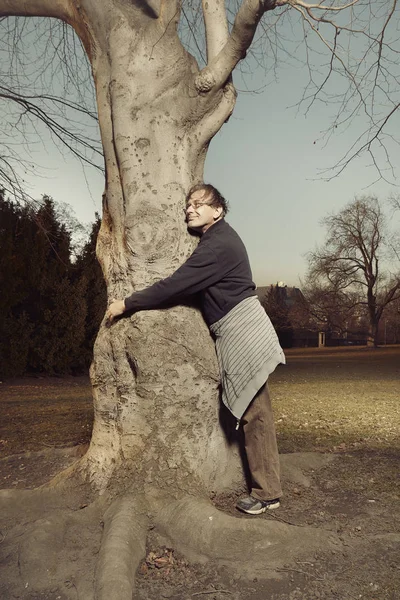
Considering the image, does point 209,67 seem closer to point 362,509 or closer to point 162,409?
point 162,409

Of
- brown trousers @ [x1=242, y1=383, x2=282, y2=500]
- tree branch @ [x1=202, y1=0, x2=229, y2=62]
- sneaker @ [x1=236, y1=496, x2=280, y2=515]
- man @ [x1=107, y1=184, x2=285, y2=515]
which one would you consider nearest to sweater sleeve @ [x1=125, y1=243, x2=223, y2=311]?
man @ [x1=107, y1=184, x2=285, y2=515]

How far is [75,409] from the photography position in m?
8.80

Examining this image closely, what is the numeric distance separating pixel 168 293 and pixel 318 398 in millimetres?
7226

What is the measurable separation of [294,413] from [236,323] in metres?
4.91

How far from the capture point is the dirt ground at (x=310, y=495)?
2.76 meters

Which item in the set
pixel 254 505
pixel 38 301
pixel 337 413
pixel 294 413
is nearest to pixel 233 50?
pixel 254 505

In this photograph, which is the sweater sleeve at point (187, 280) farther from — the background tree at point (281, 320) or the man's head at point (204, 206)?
the background tree at point (281, 320)

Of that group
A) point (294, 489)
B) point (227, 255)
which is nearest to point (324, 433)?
point (294, 489)

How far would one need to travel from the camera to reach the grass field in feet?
19.9

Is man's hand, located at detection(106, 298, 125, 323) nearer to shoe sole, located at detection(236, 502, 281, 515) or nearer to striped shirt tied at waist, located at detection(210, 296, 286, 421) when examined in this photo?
striped shirt tied at waist, located at detection(210, 296, 286, 421)

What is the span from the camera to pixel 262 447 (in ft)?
12.2

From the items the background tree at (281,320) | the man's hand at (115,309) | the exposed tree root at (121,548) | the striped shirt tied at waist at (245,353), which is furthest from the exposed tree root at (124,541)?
the background tree at (281,320)

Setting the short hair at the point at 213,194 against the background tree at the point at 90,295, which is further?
the background tree at the point at 90,295

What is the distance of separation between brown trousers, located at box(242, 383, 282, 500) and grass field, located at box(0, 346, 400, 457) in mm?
1841
